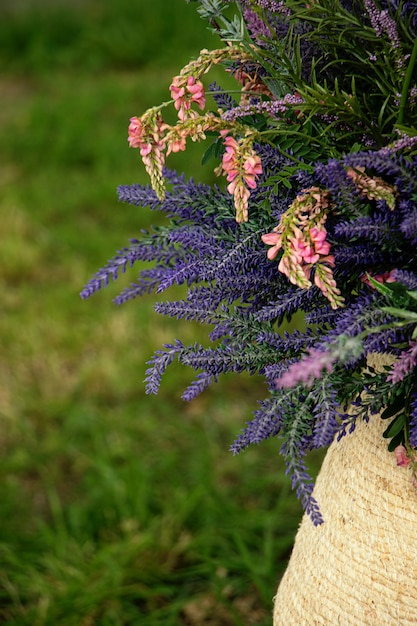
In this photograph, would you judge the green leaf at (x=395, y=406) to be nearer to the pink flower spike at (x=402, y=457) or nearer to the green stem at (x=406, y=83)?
the pink flower spike at (x=402, y=457)

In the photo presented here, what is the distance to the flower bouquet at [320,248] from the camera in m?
0.85

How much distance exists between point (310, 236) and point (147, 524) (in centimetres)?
→ 163

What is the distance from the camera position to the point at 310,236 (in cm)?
84

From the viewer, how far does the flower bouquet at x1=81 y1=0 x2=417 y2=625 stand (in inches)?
33.5

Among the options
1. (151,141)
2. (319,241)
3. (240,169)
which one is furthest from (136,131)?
(319,241)

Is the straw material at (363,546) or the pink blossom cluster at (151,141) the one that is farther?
the straw material at (363,546)

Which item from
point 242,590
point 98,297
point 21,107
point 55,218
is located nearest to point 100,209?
point 55,218

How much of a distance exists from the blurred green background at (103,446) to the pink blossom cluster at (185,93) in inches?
58.5

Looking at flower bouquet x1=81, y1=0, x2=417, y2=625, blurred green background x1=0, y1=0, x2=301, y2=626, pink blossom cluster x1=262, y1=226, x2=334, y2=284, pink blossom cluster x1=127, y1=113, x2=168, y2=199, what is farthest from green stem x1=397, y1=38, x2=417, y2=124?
blurred green background x1=0, y1=0, x2=301, y2=626

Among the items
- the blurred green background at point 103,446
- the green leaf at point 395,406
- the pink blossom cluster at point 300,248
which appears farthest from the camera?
the blurred green background at point 103,446

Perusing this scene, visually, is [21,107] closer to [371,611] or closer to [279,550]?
[279,550]

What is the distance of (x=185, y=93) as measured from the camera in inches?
35.8

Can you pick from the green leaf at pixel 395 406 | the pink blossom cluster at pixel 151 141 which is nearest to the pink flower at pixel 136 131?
the pink blossom cluster at pixel 151 141

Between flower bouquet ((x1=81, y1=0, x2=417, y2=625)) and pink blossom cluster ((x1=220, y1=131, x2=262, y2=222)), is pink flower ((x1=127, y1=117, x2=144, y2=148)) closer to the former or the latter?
flower bouquet ((x1=81, y1=0, x2=417, y2=625))
